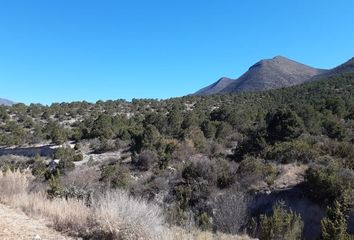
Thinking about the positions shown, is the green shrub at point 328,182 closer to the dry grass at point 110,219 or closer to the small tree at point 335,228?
the small tree at point 335,228

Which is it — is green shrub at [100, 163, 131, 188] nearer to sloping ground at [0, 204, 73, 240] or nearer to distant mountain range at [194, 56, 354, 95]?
sloping ground at [0, 204, 73, 240]

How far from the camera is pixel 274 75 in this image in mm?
98625

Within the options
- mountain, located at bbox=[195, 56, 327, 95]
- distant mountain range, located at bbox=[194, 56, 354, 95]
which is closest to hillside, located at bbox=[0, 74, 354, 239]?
distant mountain range, located at bbox=[194, 56, 354, 95]

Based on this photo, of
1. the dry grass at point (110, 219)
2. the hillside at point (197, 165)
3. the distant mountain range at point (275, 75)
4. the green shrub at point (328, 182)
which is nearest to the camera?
the dry grass at point (110, 219)

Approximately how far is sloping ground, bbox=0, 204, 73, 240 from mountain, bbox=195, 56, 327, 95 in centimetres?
7976

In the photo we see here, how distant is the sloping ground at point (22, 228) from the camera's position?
6.51 meters

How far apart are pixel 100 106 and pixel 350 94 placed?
91.0 feet

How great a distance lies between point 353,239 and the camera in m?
7.99

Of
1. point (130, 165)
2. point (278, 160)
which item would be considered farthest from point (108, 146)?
point (278, 160)

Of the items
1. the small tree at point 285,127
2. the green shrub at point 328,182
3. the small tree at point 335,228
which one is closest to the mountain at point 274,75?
the small tree at point 285,127

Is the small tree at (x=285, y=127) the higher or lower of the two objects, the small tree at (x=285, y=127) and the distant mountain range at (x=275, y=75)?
the lower

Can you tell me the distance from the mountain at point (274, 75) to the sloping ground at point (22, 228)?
79757 mm

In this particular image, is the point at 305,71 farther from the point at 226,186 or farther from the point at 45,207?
the point at 45,207

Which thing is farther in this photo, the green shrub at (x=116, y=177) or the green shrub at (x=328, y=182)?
the green shrub at (x=116, y=177)
